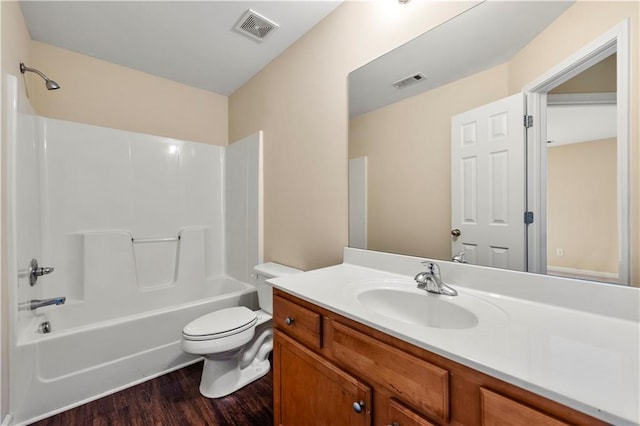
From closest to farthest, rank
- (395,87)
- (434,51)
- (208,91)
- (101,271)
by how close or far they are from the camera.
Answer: (434,51)
(395,87)
(101,271)
(208,91)

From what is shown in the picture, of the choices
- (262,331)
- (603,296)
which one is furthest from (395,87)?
(262,331)

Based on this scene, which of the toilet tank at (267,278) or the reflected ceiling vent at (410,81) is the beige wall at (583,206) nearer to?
the reflected ceiling vent at (410,81)

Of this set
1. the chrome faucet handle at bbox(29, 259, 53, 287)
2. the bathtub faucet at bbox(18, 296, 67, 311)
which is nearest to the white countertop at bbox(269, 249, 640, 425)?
the bathtub faucet at bbox(18, 296, 67, 311)

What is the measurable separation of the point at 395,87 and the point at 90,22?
2.09 metres

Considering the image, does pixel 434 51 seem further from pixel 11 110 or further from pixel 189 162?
pixel 189 162

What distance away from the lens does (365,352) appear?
806 millimetres

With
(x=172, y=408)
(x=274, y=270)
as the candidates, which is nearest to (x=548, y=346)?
(x=274, y=270)

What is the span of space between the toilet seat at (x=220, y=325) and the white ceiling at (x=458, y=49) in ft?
4.79

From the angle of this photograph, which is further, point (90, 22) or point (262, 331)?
point (262, 331)

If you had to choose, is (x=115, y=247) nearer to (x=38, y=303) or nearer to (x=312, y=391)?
(x=38, y=303)

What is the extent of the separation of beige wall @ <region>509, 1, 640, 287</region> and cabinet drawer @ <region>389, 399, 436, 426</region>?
2.42 feet

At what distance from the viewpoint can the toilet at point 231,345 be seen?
1.52 meters

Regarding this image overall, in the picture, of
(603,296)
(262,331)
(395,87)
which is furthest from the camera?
(262,331)

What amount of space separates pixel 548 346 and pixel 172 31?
2583 mm
